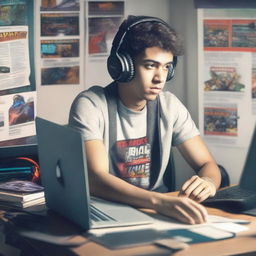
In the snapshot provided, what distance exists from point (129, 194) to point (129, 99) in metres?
0.45

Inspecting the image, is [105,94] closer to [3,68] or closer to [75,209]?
[3,68]

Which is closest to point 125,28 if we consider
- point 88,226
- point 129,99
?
point 129,99

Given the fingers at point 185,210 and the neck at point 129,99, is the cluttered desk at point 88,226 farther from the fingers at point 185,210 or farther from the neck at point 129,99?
the neck at point 129,99

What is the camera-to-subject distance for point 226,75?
247 cm

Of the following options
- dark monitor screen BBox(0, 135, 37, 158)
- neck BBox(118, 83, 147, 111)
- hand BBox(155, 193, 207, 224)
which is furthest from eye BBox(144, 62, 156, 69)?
dark monitor screen BBox(0, 135, 37, 158)

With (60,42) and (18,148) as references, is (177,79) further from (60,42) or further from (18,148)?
(18,148)

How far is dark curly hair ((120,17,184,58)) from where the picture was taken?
1.95 metres

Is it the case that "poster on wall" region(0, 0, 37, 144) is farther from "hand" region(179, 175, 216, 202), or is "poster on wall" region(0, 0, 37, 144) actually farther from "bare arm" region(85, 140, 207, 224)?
"hand" region(179, 175, 216, 202)

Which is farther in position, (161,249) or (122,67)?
(122,67)

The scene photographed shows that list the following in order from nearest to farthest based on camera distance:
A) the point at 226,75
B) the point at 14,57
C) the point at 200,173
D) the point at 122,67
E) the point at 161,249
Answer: the point at 161,249
the point at 122,67
the point at 200,173
the point at 14,57
the point at 226,75

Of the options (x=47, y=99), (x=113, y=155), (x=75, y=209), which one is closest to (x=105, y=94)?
(x=113, y=155)

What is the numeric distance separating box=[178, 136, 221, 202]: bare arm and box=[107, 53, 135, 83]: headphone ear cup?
13.6 inches

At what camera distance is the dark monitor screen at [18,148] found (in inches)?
90.2

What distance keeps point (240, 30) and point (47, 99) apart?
796 millimetres
